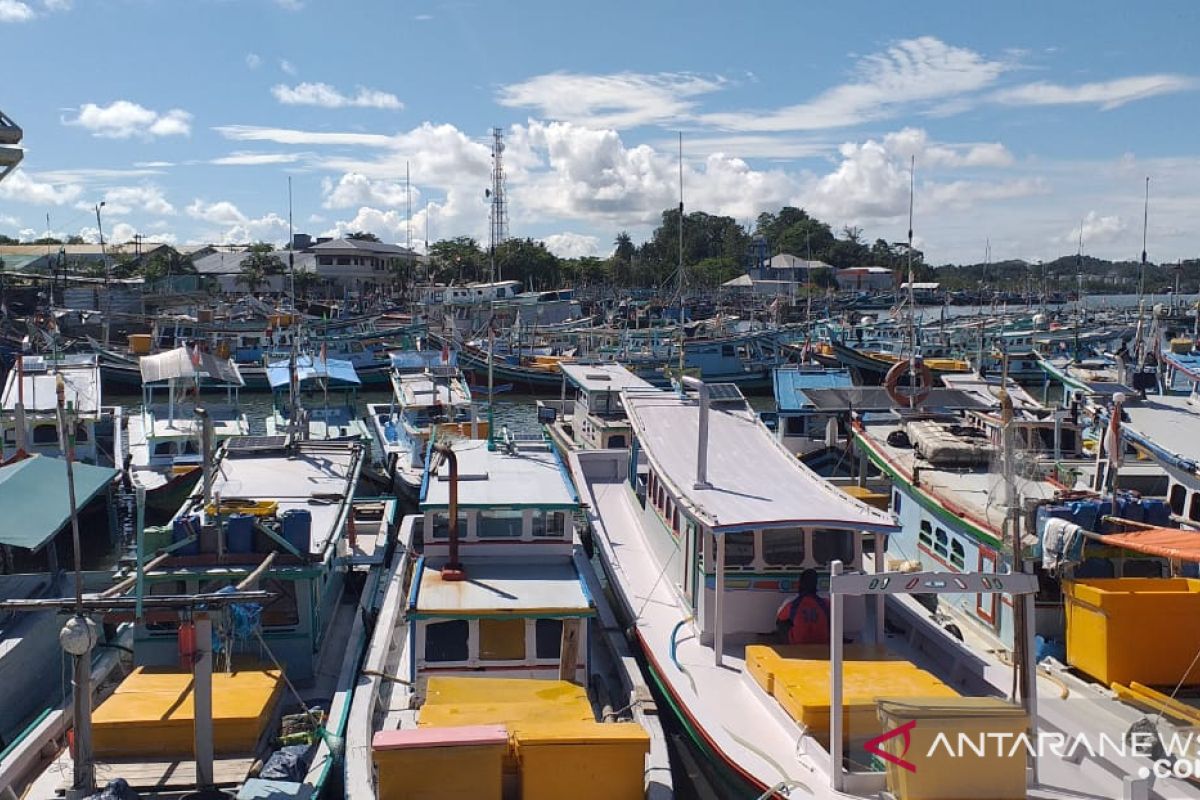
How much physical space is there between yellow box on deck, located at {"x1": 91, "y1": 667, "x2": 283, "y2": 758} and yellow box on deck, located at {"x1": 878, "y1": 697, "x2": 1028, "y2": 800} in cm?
637

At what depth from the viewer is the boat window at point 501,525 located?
14.1 meters

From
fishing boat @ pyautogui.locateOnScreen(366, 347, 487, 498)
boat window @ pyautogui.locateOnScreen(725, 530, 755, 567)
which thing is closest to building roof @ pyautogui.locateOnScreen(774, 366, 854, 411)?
fishing boat @ pyautogui.locateOnScreen(366, 347, 487, 498)

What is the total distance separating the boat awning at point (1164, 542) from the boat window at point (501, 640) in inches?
262

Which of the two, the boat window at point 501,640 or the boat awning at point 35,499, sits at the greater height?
the boat awning at point 35,499

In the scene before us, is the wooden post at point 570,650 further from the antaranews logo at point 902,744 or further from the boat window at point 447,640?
the antaranews logo at point 902,744

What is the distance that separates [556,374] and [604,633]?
39779 mm

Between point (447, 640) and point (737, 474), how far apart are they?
4841 mm

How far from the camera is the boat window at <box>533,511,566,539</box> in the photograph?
14.2m

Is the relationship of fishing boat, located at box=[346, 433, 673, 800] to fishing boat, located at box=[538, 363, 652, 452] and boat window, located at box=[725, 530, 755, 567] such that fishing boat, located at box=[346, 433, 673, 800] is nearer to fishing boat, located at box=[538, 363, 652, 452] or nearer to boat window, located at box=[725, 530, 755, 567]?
boat window, located at box=[725, 530, 755, 567]

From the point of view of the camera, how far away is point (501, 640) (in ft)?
40.0

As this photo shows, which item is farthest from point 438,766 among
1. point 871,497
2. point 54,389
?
point 54,389

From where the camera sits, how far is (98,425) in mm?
31375

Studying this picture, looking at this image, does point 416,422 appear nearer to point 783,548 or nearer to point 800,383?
point 800,383

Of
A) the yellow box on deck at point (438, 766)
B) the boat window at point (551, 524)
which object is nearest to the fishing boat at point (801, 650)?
the boat window at point (551, 524)
